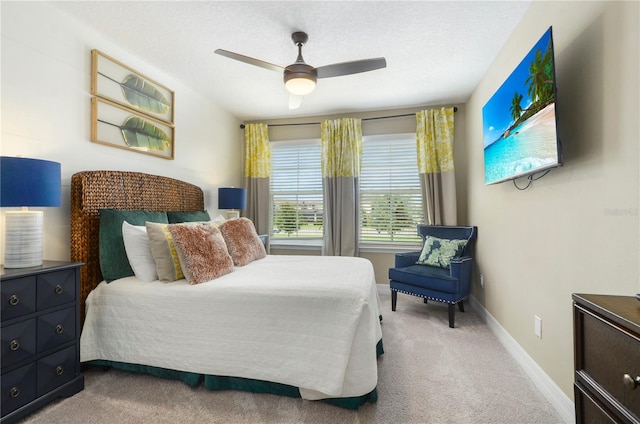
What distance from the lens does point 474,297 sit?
11.2 ft

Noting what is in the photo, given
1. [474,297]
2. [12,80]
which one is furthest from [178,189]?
[474,297]

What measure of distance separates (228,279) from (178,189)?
5.26ft

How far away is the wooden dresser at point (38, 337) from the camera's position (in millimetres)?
1494

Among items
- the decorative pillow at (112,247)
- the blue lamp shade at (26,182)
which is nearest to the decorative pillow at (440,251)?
the decorative pillow at (112,247)

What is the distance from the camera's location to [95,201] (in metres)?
2.23

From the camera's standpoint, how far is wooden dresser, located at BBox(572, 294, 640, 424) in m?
0.75

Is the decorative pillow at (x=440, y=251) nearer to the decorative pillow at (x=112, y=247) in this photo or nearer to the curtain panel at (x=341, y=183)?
the curtain panel at (x=341, y=183)

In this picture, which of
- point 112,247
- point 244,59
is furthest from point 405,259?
point 112,247

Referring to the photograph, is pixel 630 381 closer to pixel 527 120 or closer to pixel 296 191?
pixel 527 120

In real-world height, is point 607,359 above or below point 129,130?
below

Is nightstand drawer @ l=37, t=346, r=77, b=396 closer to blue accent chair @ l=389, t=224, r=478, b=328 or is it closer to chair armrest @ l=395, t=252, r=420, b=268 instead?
blue accent chair @ l=389, t=224, r=478, b=328

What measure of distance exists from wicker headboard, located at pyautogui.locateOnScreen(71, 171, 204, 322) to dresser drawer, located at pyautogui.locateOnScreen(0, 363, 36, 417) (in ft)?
1.76

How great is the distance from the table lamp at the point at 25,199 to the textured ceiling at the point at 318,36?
134 centimetres

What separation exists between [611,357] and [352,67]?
85.7 inches
